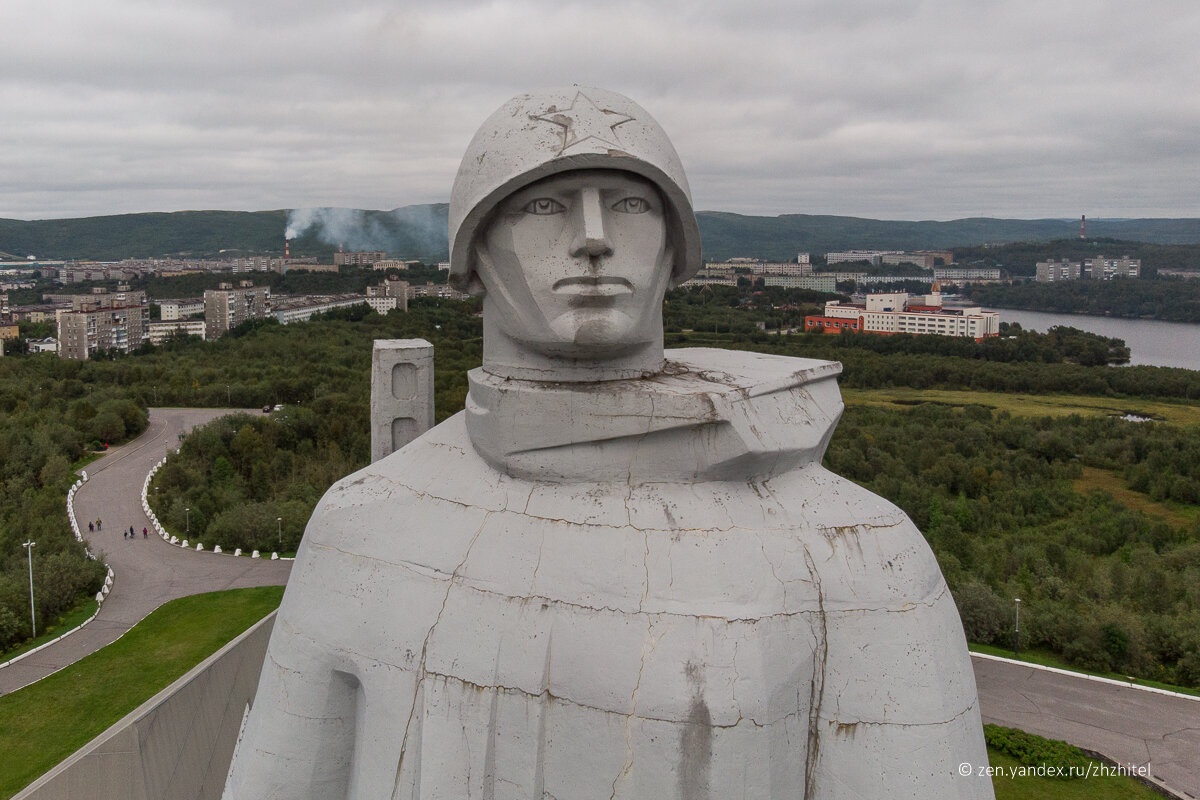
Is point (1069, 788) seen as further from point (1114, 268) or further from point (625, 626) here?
point (1114, 268)

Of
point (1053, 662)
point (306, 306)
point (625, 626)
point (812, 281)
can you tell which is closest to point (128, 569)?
point (1053, 662)

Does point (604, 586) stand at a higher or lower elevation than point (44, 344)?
higher

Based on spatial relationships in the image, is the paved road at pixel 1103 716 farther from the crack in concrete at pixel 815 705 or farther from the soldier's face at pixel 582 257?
the soldier's face at pixel 582 257

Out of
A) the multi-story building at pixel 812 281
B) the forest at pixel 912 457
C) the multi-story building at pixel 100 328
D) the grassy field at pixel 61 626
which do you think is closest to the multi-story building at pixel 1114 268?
the multi-story building at pixel 812 281

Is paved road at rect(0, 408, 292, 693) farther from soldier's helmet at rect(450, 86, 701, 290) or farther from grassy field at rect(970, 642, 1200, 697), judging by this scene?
soldier's helmet at rect(450, 86, 701, 290)

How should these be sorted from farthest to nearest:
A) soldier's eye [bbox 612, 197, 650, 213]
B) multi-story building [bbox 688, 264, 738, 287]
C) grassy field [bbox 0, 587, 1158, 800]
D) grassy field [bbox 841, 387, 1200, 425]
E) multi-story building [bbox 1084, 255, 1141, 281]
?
multi-story building [bbox 1084, 255, 1141, 281]
multi-story building [bbox 688, 264, 738, 287]
grassy field [bbox 841, 387, 1200, 425]
grassy field [bbox 0, 587, 1158, 800]
soldier's eye [bbox 612, 197, 650, 213]

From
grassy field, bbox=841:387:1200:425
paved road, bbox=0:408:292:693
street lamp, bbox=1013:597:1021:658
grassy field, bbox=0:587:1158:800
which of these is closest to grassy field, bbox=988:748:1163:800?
grassy field, bbox=0:587:1158:800
